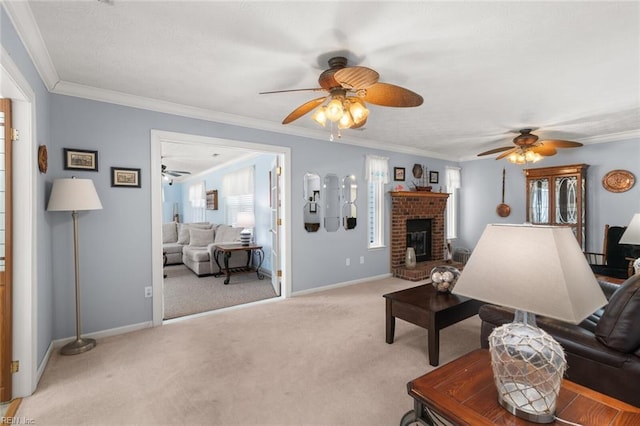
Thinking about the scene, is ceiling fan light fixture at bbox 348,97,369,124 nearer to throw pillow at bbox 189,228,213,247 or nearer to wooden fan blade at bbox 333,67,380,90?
wooden fan blade at bbox 333,67,380,90

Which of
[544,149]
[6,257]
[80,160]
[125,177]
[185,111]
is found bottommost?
[6,257]

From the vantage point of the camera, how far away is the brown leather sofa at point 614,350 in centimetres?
153

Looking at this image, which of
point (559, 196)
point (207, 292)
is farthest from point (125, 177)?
point (559, 196)

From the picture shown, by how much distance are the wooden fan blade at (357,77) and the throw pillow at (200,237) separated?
5265 millimetres

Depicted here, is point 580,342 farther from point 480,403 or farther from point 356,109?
point 356,109

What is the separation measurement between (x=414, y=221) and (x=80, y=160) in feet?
16.7

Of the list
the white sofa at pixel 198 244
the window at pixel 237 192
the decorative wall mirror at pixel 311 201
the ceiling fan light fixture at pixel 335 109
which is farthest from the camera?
the window at pixel 237 192

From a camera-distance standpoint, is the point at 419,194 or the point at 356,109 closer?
the point at 356,109

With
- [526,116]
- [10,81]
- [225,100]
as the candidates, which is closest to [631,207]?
[526,116]

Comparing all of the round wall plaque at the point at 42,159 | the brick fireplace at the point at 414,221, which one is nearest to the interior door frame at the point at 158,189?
the round wall plaque at the point at 42,159

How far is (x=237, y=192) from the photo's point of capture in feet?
21.9

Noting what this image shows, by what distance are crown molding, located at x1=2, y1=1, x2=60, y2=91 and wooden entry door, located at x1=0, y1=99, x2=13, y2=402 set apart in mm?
406

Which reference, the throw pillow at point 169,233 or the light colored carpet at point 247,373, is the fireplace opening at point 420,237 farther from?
the throw pillow at point 169,233

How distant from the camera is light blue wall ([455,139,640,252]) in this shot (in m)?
4.49
